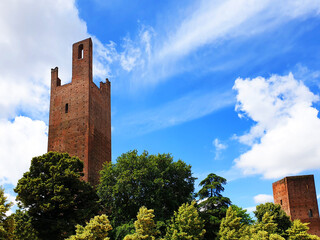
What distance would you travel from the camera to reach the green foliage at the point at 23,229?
19688mm

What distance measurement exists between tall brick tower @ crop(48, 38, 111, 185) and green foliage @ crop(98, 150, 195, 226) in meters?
5.60

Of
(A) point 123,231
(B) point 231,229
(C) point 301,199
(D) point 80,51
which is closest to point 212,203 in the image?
(B) point 231,229

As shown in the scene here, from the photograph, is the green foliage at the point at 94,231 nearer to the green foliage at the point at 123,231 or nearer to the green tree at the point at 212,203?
the green foliage at the point at 123,231

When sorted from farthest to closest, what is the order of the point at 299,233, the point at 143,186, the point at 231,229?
the point at 299,233 → the point at 143,186 → the point at 231,229

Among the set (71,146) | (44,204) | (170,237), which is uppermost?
(71,146)

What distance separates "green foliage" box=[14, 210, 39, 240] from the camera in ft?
64.6

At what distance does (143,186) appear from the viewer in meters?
24.6

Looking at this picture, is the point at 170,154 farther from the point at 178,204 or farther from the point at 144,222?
the point at 144,222

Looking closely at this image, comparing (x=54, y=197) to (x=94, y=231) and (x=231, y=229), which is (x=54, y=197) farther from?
(x=231, y=229)

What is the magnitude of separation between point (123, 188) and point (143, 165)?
2.52m

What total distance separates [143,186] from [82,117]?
1176 cm

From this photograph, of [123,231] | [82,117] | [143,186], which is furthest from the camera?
[82,117]

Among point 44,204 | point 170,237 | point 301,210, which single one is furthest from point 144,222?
point 301,210

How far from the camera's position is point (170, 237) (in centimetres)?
2136
